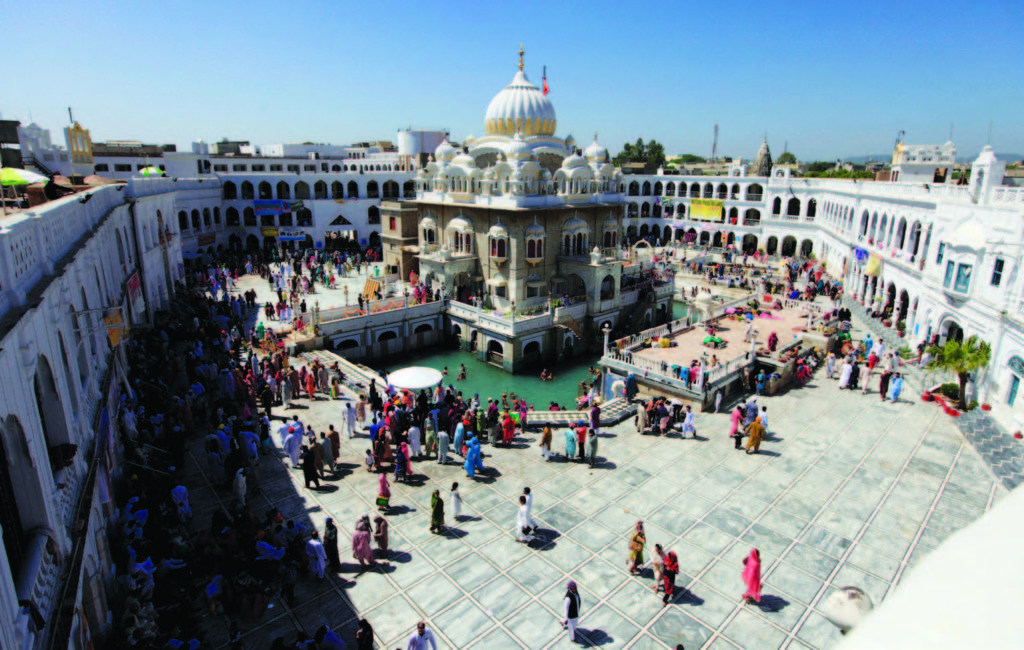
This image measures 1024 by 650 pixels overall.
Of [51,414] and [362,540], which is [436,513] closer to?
[362,540]

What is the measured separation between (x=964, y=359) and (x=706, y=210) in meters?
39.8

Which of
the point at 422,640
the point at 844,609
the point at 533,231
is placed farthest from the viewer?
the point at 533,231

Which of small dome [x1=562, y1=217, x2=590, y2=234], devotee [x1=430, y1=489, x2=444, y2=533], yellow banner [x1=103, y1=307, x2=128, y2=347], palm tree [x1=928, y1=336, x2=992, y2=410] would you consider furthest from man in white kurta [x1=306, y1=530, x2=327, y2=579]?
small dome [x1=562, y1=217, x2=590, y2=234]

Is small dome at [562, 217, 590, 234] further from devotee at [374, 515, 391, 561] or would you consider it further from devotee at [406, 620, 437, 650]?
devotee at [406, 620, 437, 650]

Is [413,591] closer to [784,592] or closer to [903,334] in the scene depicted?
[784,592]

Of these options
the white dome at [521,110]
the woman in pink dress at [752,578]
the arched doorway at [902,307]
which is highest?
the white dome at [521,110]

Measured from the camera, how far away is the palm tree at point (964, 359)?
17.3 m

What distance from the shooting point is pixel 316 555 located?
34.8ft

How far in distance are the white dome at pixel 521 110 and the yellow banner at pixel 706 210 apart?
27.0m

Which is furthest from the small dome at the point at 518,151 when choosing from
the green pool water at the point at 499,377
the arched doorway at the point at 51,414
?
the arched doorway at the point at 51,414

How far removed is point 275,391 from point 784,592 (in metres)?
15.8

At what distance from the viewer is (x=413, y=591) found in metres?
10.7

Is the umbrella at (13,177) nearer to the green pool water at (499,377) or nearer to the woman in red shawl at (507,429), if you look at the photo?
the woman in red shawl at (507,429)

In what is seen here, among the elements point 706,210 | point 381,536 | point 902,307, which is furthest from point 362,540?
point 706,210
